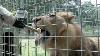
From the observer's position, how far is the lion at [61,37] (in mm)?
1850

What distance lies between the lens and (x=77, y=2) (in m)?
1.72

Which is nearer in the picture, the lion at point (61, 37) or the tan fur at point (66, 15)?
the lion at point (61, 37)

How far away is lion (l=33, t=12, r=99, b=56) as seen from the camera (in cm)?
185

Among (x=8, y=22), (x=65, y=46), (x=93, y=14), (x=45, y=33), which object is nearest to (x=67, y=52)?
(x=65, y=46)

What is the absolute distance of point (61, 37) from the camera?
1.91 m

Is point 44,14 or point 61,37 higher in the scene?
point 44,14

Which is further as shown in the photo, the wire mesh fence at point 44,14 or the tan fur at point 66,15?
the tan fur at point 66,15

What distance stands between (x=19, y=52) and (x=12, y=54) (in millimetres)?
67

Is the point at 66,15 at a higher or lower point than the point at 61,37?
higher

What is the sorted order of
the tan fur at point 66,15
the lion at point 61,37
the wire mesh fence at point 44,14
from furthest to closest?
the tan fur at point 66,15 < the lion at point 61,37 < the wire mesh fence at point 44,14

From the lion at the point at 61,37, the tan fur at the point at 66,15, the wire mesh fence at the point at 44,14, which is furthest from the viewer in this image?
the tan fur at the point at 66,15

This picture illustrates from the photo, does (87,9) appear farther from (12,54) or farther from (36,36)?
(12,54)

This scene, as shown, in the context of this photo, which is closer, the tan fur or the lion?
the lion

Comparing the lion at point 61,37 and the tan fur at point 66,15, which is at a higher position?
the tan fur at point 66,15
